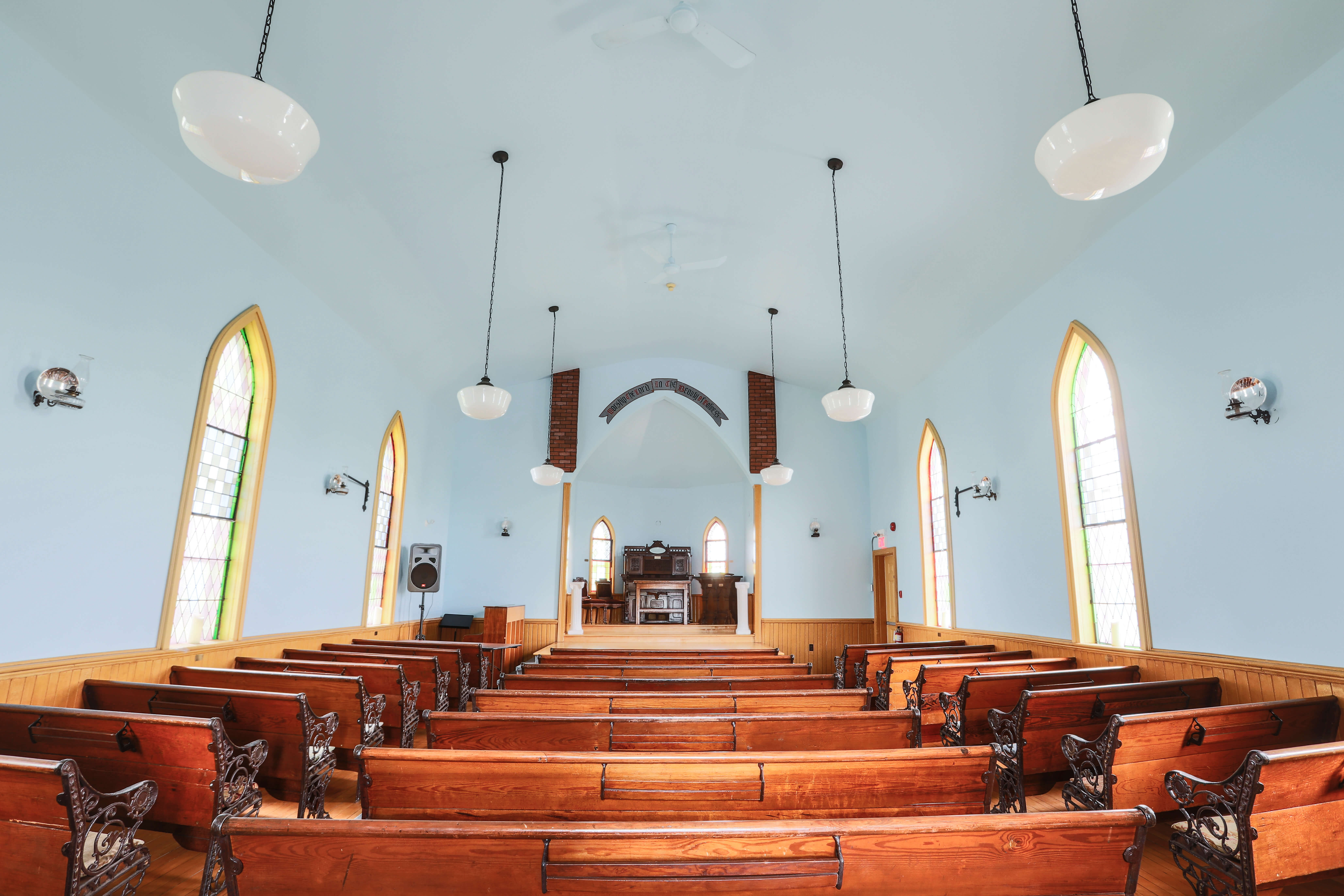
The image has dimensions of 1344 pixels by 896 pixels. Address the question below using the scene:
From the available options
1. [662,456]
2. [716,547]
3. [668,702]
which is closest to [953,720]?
[668,702]

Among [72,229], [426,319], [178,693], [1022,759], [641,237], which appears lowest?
[1022,759]

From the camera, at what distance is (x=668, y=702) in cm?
389

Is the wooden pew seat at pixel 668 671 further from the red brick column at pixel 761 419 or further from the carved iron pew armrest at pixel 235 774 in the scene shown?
the red brick column at pixel 761 419

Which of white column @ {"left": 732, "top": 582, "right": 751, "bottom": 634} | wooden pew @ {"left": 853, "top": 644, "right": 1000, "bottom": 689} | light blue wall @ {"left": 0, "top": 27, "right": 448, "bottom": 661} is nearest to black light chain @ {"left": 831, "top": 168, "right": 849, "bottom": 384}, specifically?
wooden pew @ {"left": 853, "top": 644, "right": 1000, "bottom": 689}

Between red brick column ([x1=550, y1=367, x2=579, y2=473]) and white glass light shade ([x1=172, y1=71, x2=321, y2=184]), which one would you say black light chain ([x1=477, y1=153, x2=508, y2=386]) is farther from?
white glass light shade ([x1=172, y1=71, x2=321, y2=184])

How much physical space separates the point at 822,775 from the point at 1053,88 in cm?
435

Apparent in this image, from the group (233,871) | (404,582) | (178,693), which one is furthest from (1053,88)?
(404,582)

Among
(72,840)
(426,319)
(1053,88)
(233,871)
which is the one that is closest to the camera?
(233,871)

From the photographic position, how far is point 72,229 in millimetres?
3777

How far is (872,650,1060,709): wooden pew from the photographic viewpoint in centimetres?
493

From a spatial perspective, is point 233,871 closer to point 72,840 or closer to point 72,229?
point 72,840

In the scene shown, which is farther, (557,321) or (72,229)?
(557,321)

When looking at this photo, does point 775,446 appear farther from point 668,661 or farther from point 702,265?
point 668,661

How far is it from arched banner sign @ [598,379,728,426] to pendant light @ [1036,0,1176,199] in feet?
26.9
